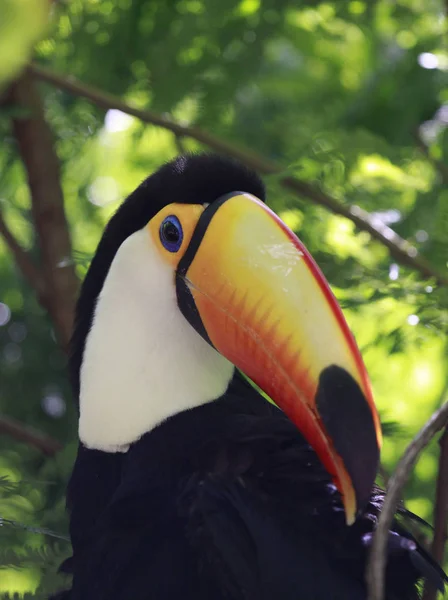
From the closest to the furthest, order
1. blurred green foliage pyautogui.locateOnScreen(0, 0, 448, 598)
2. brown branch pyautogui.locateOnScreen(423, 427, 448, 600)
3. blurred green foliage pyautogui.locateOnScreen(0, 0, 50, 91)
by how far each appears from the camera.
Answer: blurred green foliage pyautogui.locateOnScreen(0, 0, 50, 91)
brown branch pyautogui.locateOnScreen(423, 427, 448, 600)
blurred green foliage pyautogui.locateOnScreen(0, 0, 448, 598)

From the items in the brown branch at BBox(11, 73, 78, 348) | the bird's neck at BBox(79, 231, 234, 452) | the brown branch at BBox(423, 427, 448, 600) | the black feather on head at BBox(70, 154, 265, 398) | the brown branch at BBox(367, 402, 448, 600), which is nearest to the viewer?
the brown branch at BBox(367, 402, 448, 600)

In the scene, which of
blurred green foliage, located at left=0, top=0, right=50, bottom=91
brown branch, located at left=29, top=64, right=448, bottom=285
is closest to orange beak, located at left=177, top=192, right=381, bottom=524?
brown branch, located at left=29, top=64, right=448, bottom=285

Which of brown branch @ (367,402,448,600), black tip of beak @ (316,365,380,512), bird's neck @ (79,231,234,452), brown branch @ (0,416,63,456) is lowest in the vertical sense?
brown branch @ (0,416,63,456)

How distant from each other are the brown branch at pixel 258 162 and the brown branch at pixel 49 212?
49 cm

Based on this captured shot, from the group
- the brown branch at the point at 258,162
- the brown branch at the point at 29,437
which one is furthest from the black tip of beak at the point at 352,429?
the brown branch at the point at 29,437

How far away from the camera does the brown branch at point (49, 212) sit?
4289 millimetres

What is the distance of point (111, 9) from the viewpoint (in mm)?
3932

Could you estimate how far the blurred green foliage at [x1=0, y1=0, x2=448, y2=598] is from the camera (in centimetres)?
328

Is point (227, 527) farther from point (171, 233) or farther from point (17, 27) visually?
point (17, 27)

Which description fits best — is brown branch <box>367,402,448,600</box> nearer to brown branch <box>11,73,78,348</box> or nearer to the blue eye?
the blue eye

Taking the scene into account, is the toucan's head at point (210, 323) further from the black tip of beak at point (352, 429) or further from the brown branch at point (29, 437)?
the brown branch at point (29, 437)

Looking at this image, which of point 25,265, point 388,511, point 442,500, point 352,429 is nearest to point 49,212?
point 25,265

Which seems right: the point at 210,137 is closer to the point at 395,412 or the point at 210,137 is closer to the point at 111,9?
the point at 111,9

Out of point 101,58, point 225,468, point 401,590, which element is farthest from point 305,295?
point 101,58
